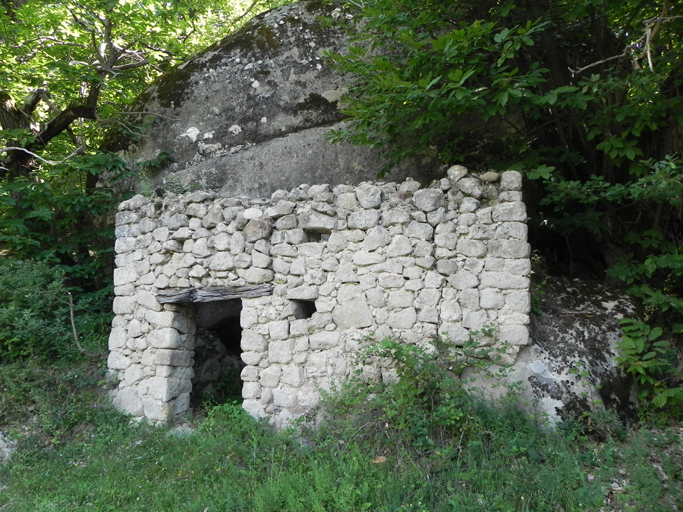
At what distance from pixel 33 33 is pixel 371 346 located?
6.93m

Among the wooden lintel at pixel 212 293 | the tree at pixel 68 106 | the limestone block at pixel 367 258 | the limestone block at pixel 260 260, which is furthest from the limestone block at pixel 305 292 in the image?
the tree at pixel 68 106

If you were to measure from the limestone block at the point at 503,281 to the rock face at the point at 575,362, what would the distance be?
1.62 ft

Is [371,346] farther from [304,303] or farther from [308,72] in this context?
[308,72]

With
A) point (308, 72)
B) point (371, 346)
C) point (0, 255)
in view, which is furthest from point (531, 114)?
point (0, 255)

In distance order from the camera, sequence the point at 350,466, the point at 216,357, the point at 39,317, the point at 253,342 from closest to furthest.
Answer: the point at 350,466 → the point at 253,342 → the point at 39,317 → the point at 216,357

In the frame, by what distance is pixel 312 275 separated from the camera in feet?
16.6

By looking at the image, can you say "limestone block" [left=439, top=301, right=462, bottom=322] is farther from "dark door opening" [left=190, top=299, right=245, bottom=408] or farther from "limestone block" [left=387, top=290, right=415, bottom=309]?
"dark door opening" [left=190, top=299, right=245, bottom=408]

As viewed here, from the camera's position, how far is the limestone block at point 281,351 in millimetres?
5082

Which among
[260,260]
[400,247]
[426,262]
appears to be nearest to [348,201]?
[400,247]

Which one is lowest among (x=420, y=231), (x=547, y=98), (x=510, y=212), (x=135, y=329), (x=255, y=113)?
(x=135, y=329)

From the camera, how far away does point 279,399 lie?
5.05m

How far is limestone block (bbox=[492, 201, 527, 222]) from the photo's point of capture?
177 inches

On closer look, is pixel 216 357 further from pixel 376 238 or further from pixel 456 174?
pixel 456 174

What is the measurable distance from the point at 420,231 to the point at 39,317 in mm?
4666
